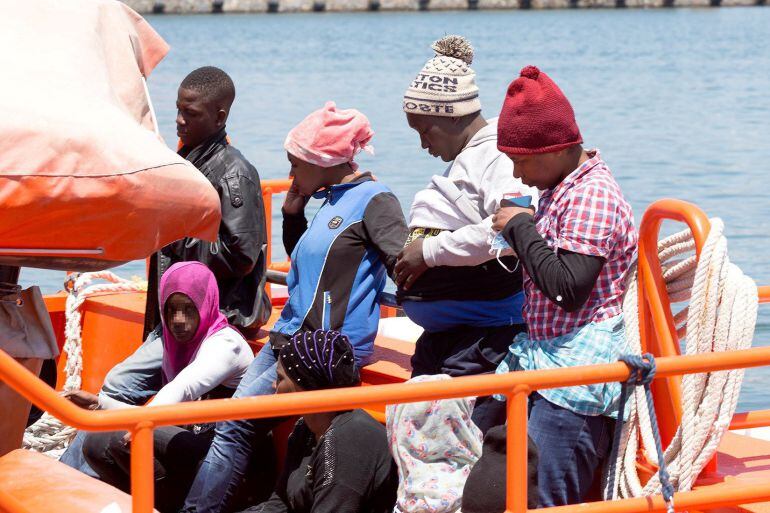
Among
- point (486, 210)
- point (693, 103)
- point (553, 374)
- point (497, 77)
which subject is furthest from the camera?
point (497, 77)

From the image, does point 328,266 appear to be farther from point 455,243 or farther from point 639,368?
point 639,368

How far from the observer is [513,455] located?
329 centimetres

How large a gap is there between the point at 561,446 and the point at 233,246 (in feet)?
6.20

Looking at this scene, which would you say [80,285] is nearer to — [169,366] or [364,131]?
[169,366]

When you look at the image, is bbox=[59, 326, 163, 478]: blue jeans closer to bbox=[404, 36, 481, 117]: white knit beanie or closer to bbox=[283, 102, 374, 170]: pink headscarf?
bbox=[283, 102, 374, 170]: pink headscarf

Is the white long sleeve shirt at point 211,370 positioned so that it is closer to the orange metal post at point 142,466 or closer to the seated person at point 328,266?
the seated person at point 328,266

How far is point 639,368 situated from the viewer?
10.9 feet

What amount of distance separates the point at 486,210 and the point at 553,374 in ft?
3.22

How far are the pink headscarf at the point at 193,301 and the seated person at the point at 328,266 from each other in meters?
0.33

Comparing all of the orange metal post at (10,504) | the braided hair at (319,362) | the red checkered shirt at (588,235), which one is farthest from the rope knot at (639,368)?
the orange metal post at (10,504)

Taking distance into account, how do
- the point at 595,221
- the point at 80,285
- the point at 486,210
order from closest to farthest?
1. the point at 595,221
2. the point at 486,210
3. the point at 80,285

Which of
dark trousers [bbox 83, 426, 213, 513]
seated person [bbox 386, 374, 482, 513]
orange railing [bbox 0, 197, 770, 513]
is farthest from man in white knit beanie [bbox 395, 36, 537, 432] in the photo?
dark trousers [bbox 83, 426, 213, 513]

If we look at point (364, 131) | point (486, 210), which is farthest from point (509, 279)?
point (364, 131)

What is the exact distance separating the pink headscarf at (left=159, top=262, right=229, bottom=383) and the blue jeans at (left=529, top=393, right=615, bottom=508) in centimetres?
160
